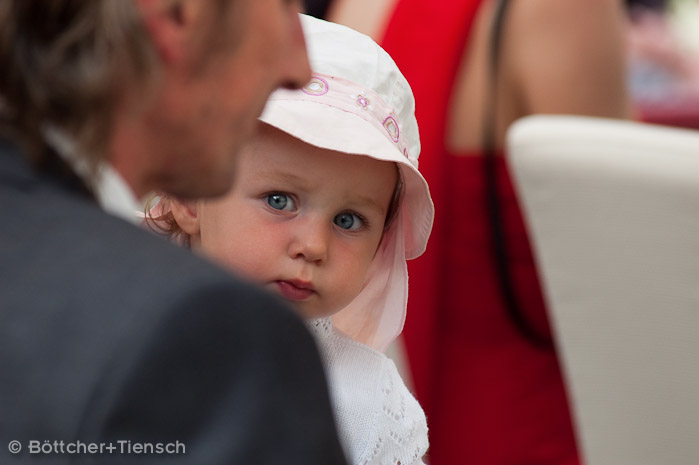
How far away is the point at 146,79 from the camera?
701mm

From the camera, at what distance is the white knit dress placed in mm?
1339

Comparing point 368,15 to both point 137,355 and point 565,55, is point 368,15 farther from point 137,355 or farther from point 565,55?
point 137,355

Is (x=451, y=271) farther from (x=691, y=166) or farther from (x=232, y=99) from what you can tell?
(x=232, y=99)

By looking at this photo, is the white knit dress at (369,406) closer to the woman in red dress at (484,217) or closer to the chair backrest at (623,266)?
the chair backrest at (623,266)

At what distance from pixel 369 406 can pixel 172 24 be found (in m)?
0.74

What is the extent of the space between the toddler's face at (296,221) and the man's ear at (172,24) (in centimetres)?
59

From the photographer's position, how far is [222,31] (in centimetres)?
75

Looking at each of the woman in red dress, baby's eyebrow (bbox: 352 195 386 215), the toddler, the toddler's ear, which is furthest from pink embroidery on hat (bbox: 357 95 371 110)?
the woman in red dress

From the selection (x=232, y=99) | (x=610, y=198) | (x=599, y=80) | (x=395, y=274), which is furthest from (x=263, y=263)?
(x=599, y=80)

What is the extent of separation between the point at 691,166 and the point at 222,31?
0.72m

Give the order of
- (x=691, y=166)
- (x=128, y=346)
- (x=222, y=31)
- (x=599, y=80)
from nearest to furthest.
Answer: (x=128, y=346)
(x=222, y=31)
(x=691, y=166)
(x=599, y=80)

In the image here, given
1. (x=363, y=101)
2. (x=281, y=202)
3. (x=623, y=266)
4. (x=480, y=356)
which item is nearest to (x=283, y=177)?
(x=281, y=202)

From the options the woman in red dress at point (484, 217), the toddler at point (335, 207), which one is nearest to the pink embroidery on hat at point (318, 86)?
the toddler at point (335, 207)

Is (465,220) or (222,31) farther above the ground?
(222,31)
